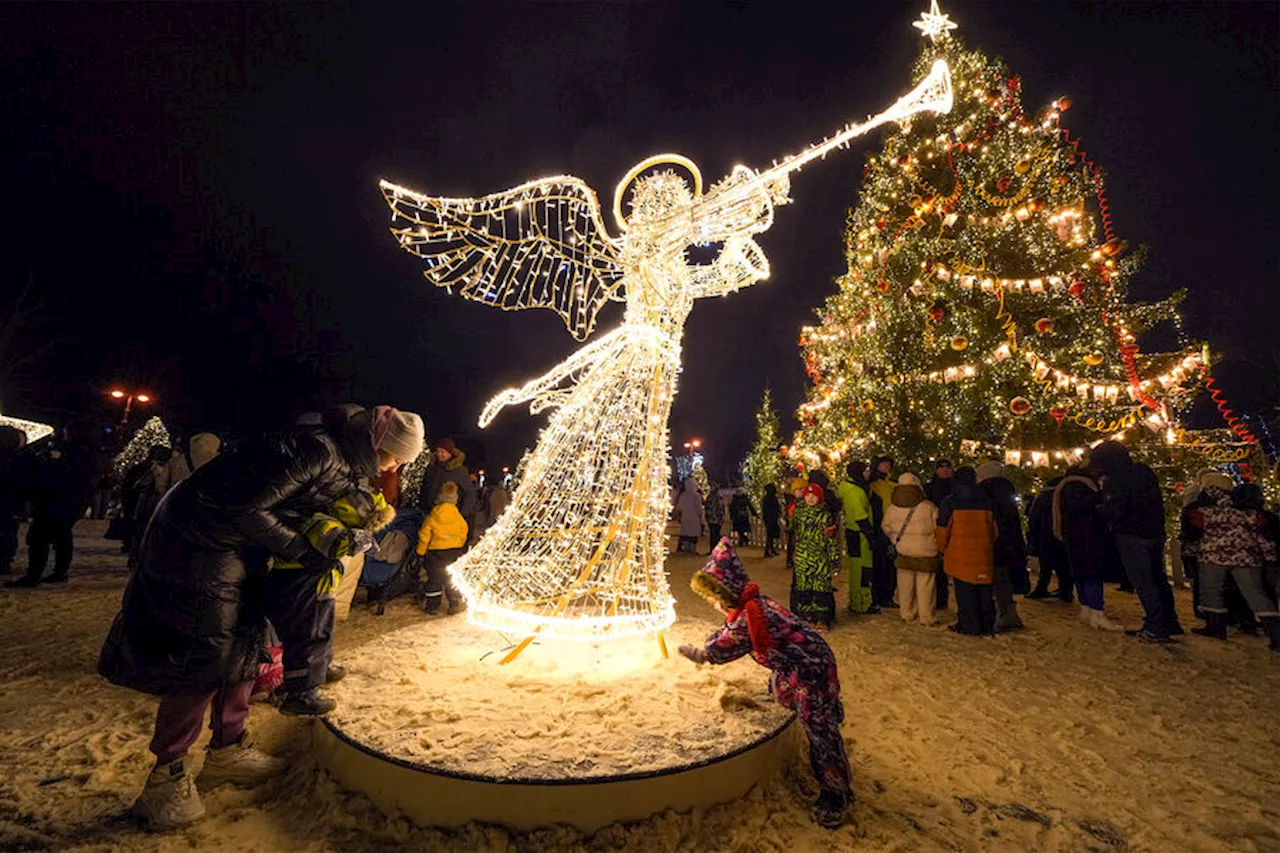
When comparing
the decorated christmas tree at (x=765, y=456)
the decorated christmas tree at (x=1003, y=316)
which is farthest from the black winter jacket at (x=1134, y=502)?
the decorated christmas tree at (x=765, y=456)

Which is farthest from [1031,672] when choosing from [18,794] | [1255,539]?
[18,794]

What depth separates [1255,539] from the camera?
221 inches

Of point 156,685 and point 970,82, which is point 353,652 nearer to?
point 156,685

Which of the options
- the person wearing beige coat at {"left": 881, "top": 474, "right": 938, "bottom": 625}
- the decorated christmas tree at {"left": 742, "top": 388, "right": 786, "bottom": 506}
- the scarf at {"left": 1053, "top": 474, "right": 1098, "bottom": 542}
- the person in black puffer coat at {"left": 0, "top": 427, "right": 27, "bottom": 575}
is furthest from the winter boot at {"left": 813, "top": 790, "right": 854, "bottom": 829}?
the decorated christmas tree at {"left": 742, "top": 388, "right": 786, "bottom": 506}

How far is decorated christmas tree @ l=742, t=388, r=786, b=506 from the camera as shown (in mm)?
22812

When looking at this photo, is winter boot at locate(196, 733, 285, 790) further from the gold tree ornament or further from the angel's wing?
the gold tree ornament

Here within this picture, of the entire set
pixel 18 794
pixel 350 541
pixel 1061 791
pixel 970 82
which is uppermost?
pixel 970 82

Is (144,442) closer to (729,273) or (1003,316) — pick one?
(729,273)

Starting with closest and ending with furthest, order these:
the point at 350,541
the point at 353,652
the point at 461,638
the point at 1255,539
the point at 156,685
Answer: the point at 156,685 → the point at 350,541 → the point at 353,652 → the point at 461,638 → the point at 1255,539

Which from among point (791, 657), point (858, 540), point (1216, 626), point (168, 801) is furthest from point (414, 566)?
point (1216, 626)

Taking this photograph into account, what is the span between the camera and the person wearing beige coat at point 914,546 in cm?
637

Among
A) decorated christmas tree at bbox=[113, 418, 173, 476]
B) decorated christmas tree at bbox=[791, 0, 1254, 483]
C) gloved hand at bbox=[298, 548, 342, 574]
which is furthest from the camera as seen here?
decorated christmas tree at bbox=[113, 418, 173, 476]

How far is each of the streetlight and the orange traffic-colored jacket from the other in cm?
2290

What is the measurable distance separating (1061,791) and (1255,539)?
188 inches
